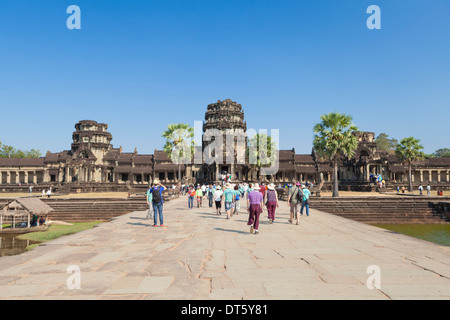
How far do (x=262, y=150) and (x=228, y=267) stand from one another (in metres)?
48.2

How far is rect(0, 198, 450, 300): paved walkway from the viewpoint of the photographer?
3.88 metres

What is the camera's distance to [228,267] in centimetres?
521

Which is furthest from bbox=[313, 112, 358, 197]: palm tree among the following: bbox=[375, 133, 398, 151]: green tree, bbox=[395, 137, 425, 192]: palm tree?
bbox=[375, 133, 398, 151]: green tree

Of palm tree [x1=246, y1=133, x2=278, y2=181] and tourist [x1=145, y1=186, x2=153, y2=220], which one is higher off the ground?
palm tree [x1=246, y1=133, x2=278, y2=181]

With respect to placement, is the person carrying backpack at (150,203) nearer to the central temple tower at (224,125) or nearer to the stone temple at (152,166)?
the central temple tower at (224,125)

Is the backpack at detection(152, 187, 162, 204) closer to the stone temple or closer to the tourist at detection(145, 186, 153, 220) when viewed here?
the tourist at detection(145, 186, 153, 220)

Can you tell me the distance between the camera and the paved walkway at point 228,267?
3881mm

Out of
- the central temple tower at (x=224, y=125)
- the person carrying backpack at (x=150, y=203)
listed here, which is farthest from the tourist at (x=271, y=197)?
the central temple tower at (x=224, y=125)

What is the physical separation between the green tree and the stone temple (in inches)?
1623

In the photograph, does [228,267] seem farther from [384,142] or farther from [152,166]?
[384,142]

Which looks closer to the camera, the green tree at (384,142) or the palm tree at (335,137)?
the palm tree at (335,137)

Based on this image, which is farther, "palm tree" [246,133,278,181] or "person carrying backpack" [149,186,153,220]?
"palm tree" [246,133,278,181]

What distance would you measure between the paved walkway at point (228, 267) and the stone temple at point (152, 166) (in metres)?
40.0

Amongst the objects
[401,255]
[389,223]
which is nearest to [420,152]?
[389,223]
